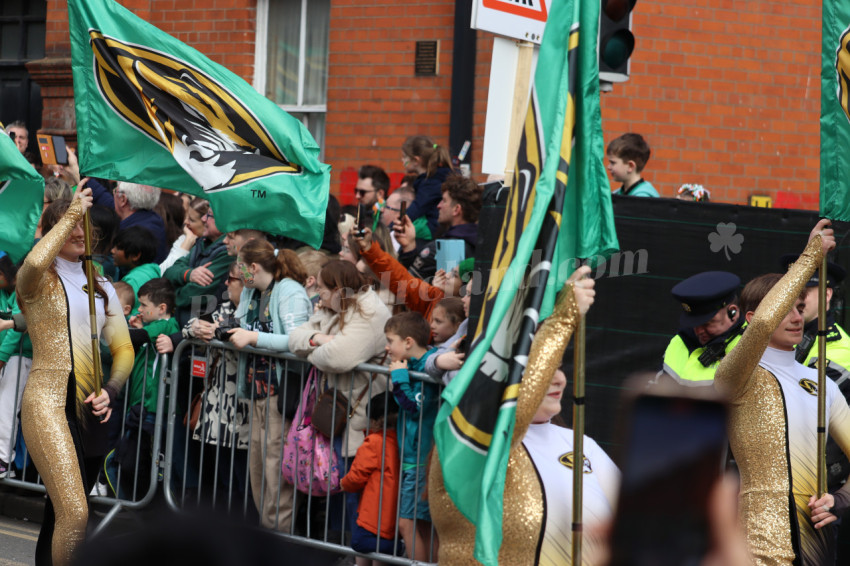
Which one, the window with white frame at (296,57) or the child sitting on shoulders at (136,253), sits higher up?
the window with white frame at (296,57)

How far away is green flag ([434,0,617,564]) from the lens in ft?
12.0

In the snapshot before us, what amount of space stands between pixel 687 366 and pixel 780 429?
594mm

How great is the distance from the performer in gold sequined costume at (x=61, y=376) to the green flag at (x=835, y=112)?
3.73 metres

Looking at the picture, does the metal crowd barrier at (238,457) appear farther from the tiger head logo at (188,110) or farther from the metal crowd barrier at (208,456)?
the tiger head logo at (188,110)

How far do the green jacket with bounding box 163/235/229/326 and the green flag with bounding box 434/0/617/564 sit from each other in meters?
4.60

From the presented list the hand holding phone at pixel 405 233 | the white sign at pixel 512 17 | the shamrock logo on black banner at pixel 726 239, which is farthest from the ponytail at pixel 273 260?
the shamrock logo on black banner at pixel 726 239

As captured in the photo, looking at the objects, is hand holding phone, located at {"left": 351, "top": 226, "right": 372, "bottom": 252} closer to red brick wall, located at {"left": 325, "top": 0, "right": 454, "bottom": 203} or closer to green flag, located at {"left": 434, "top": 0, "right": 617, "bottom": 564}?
green flag, located at {"left": 434, "top": 0, "right": 617, "bottom": 564}

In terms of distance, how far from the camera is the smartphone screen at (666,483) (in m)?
2.46

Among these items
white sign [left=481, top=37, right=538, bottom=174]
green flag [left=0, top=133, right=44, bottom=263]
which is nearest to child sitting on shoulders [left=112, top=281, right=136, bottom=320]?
green flag [left=0, top=133, right=44, bottom=263]

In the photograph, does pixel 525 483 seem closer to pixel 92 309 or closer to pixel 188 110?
pixel 92 309

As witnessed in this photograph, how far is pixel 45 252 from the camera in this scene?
6.01 metres

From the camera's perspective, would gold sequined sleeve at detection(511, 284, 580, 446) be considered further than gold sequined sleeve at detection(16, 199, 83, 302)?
No

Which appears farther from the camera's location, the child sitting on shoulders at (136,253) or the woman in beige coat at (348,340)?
the child sitting on shoulders at (136,253)

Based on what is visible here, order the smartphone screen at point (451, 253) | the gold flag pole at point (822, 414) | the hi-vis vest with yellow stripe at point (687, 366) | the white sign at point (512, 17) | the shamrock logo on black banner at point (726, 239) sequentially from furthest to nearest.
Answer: the smartphone screen at point (451, 253) < the shamrock logo on black banner at point (726, 239) < the white sign at point (512, 17) < the hi-vis vest with yellow stripe at point (687, 366) < the gold flag pole at point (822, 414)
